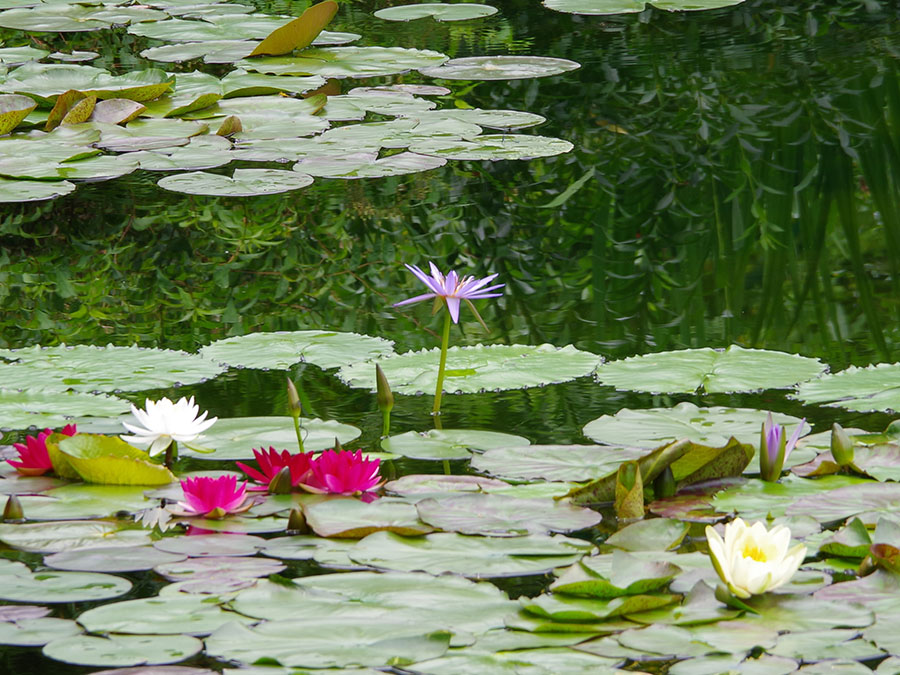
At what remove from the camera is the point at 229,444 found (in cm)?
196

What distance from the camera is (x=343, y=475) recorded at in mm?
1730

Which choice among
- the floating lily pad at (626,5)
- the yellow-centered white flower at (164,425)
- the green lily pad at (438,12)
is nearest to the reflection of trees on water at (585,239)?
the yellow-centered white flower at (164,425)

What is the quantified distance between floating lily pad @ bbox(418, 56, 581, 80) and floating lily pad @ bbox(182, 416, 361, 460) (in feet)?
10.4

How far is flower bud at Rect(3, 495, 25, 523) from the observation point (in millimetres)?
1690

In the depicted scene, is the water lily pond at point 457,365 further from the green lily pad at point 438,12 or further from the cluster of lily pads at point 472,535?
the green lily pad at point 438,12

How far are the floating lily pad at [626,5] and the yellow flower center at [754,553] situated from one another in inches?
193

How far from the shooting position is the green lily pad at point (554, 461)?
181 cm

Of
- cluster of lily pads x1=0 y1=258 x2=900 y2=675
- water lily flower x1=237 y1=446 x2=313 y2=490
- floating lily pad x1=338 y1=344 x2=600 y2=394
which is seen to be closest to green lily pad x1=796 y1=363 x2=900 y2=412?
cluster of lily pads x1=0 y1=258 x2=900 y2=675

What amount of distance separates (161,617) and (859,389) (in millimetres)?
1237

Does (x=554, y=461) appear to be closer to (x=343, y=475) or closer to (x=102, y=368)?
(x=343, y=475)

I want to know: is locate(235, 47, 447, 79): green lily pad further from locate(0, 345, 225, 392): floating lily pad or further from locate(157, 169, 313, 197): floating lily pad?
locate(0, 345, 225, 392): floating lily pad

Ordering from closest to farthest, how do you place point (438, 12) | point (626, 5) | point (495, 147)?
1. point (495, 147)
2. point (626, 5)
3. point (438, 12)

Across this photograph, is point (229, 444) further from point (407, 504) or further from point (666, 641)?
point (666, 641)

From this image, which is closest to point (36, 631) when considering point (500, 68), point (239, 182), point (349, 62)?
point (239, 182)
